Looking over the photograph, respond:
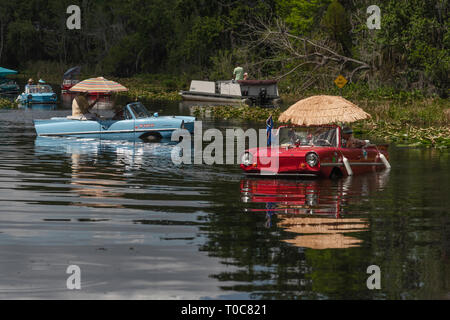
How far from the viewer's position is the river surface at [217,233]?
29.3 ft

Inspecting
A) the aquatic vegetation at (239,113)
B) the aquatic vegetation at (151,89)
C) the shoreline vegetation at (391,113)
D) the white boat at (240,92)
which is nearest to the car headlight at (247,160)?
the shoreline vegetation at (391,113)

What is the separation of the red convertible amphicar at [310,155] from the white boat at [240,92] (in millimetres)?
30677

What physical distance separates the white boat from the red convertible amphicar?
101 feet

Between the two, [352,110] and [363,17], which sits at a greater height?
[363,17]

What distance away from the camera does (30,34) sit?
10494cm

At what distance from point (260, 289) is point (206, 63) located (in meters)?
76.2

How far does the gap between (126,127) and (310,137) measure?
33.7 feet

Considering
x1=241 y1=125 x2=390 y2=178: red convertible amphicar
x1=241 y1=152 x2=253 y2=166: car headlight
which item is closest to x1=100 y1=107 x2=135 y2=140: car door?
x1=241 y1=125 x2=390 y2=178: red convertible amphicar

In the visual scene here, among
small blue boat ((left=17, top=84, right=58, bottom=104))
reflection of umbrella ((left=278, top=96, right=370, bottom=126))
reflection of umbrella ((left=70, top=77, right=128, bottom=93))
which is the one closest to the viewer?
reflection of umbrella ((left=278, top=96, right=370, bottom=126))

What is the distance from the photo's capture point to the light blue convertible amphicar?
92.9 feet

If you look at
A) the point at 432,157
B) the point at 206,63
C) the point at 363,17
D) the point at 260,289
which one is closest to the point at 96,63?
the point at 206,63

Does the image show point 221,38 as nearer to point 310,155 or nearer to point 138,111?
point 138,111

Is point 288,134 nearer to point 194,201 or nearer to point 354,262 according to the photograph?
point 194,201

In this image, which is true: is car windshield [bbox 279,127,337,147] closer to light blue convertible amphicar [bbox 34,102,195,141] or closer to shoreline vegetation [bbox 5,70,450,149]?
light blue convertible amphicar [bbox 34,102,195,141]
